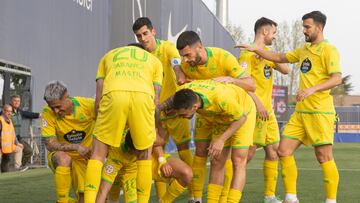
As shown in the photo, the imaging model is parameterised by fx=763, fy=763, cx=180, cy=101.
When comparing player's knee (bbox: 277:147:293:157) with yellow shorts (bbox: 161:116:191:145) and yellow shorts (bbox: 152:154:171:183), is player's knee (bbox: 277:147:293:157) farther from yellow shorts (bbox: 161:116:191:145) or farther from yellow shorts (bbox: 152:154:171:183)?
yellow shorts (bbox: 152:154:171:183)

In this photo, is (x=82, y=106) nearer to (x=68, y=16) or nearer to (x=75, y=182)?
(x=75, y=182)

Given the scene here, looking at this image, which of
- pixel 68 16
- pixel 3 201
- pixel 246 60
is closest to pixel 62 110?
pixel 3 201

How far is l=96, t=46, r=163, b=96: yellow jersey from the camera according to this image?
6902mm

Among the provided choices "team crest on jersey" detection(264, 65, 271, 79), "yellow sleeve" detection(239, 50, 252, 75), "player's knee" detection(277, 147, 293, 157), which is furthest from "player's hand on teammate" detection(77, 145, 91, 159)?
"team crest on jersey" detection(264, 65, 271, 79)

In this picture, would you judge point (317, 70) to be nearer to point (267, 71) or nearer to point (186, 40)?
point (267, 71)

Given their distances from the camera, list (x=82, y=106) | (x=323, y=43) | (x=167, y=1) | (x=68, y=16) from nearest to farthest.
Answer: (x=82, y=106)
(x=323, y=43)
(x=68, y=16)
(x=167, y=1)

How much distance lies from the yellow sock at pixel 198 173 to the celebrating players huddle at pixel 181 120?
0.01m

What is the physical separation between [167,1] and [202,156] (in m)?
16.9

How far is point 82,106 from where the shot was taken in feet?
25.4

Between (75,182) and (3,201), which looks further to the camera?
(3,201)

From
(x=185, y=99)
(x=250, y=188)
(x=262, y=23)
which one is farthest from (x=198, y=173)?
(x=250, y=188)

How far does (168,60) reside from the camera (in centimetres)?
877

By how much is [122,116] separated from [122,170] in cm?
98

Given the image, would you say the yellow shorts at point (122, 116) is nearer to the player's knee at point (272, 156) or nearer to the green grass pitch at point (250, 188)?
the green grass pitch at point (250, 188)
